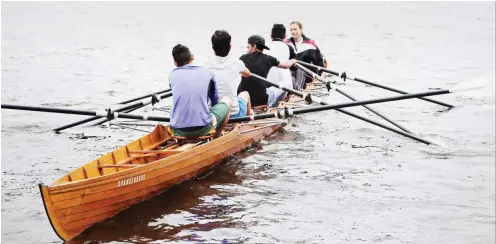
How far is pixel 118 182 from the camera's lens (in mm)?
8398

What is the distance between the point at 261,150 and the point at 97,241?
4.51 metres

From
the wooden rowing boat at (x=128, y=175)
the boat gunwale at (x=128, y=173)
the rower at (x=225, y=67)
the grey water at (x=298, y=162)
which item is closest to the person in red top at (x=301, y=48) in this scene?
the grey water at (x=298, y=162)

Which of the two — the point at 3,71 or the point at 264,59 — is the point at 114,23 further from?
the point at 264,59

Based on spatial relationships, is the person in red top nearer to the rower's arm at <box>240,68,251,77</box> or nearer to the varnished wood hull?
the rower's arm at <box>240,68,251,77</box>

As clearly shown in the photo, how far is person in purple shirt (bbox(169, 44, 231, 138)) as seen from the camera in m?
9.73

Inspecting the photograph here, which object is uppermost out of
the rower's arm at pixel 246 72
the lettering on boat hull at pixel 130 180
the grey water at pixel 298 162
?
the rower's arm at pixel 246 72

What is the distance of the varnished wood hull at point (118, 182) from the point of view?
7730mm

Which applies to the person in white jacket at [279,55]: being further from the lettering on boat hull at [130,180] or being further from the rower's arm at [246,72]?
the lettering on boat hull at [130,180]

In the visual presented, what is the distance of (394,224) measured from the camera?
29.4 ft

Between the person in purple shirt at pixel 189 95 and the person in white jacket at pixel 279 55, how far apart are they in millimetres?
3601

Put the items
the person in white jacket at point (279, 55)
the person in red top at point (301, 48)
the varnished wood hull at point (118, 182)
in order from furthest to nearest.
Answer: the person in red top at point (301, 48)
the person in white jacket at point (279, 55)
the varnished wood hull at point (118, 182)

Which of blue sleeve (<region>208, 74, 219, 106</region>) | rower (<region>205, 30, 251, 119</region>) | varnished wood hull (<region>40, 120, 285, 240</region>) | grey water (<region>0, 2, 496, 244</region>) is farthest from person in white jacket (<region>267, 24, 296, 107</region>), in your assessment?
blue sleeve (<region>208, 74, 219, 106</region>)

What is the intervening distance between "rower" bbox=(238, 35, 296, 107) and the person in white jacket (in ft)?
3.07

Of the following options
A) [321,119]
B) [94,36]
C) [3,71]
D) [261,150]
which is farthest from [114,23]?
[261,150]
